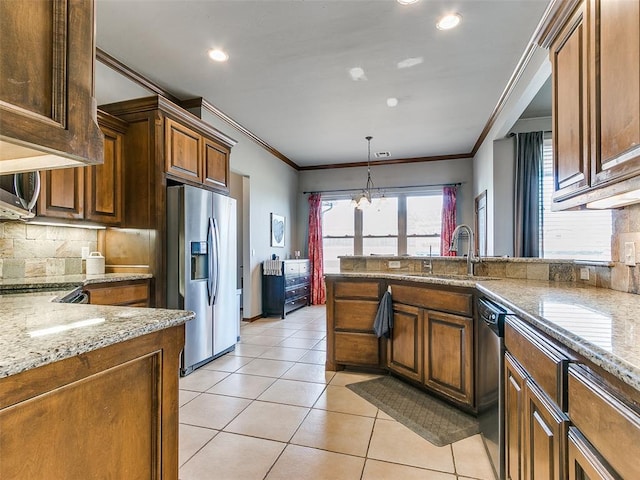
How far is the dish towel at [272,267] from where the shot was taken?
571cm

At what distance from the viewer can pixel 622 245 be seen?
6.00ft

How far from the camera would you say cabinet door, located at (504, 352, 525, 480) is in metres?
1.34

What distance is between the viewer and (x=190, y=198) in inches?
127

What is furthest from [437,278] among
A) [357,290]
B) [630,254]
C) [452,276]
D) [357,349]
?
[630,254]

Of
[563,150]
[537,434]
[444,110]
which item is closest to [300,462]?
[537,434]

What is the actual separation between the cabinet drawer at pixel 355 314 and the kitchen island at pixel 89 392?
2155 mm

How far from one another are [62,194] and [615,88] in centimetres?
341

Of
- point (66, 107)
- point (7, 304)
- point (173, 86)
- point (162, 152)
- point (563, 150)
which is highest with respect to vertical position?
point (173, 86)

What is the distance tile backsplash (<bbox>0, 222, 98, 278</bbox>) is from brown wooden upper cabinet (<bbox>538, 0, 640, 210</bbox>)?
3665 mm

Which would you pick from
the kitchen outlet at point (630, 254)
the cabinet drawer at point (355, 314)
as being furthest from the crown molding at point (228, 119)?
the kitchen outlet at point (630, 254)

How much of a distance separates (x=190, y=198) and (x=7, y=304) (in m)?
1.90

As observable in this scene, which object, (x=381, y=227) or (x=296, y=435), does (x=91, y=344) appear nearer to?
(x=296, y=435)

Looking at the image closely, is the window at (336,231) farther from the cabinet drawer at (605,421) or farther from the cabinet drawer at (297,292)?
the cabinet drawer at (605,421)

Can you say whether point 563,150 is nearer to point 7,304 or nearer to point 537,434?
point 537,434
